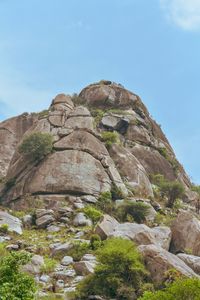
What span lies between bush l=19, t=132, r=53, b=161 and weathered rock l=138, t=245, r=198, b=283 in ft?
76.3

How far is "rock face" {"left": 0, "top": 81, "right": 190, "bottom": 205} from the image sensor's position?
147ft

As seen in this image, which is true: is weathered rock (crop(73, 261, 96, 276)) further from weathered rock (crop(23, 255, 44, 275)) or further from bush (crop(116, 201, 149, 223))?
bush (crop(116, 201, 149, 223))

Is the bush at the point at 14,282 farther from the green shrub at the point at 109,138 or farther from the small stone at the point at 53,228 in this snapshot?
the green shrub at the point at 109,138

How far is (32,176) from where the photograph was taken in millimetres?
46344

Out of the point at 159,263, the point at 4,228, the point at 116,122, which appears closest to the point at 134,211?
the point at 4,228

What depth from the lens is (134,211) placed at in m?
40.8

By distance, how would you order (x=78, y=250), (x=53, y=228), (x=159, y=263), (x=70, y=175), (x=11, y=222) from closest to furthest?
(x=159, y=263) → (x=78, y=250) → (x=53, y=228) → (x=11, y=222) → (x=70, y=175)

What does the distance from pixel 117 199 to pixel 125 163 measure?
6.78 metres

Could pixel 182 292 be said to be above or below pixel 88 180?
below

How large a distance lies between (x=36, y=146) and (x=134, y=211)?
477 inches

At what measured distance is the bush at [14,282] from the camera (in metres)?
15.2

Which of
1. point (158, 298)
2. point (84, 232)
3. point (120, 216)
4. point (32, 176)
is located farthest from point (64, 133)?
point (158, 298)

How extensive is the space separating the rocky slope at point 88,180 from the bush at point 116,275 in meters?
1.26

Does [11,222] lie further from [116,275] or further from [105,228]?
[116,275]
